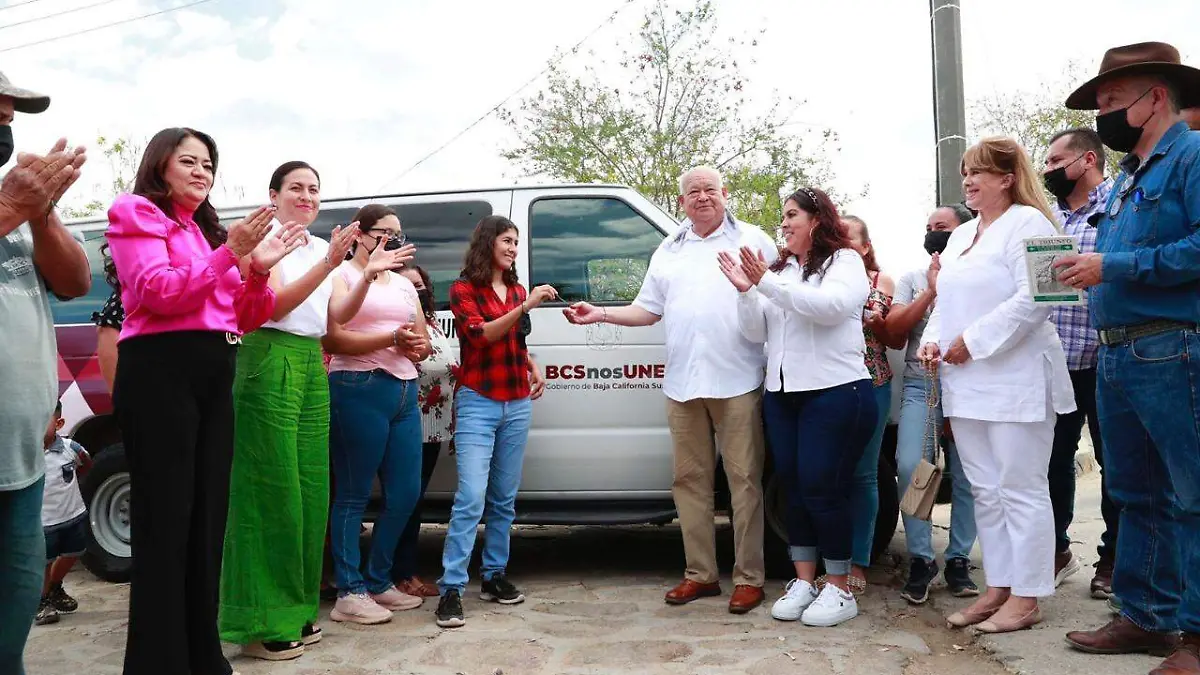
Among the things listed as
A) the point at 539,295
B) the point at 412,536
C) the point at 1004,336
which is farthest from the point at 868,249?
the point at 412,536

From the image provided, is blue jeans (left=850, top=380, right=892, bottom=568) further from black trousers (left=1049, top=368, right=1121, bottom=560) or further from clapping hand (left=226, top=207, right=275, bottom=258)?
clapping hand (left=226, top=207, right=275, bottom=258)

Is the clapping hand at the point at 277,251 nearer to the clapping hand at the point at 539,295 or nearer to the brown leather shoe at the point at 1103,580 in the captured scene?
the clapping hand at the point at 539,295

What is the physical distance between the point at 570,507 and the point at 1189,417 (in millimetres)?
2863

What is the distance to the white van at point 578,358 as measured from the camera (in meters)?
5.04

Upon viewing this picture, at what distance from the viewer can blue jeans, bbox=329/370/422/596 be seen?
436cm

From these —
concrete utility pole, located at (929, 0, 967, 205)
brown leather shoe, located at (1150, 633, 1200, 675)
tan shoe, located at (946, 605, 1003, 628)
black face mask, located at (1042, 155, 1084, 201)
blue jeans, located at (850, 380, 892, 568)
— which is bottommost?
tan shoe, located at (946, 605, 1003, 628)

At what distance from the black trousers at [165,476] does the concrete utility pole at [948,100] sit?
6414 mm

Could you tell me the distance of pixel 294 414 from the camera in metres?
3.86

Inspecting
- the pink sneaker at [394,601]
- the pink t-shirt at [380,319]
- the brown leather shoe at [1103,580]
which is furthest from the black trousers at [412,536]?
the brown leather shoe at [1103,580]

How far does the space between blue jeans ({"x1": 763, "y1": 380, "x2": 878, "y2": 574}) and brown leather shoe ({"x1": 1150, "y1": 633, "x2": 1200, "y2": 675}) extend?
1355 millimetres

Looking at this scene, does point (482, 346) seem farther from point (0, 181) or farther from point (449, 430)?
point (0, 181)

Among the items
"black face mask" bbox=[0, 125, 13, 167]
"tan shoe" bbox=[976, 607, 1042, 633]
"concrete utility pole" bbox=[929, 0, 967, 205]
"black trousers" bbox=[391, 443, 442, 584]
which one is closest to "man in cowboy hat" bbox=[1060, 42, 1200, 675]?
"tan shoe" bbox=[976, 607, 1042, 633]

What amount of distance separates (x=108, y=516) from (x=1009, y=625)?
4.68 metres

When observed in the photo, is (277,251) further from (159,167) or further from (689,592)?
(689,592)
